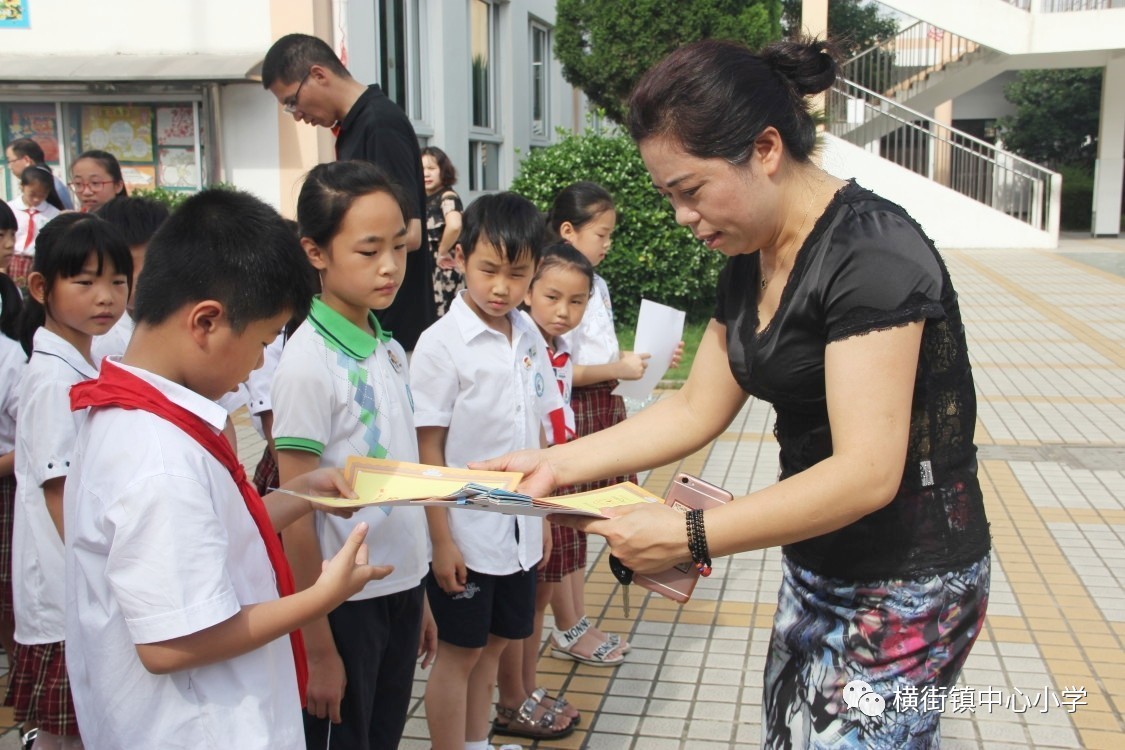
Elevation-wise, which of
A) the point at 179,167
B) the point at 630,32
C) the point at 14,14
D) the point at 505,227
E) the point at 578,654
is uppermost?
the point at 630,32

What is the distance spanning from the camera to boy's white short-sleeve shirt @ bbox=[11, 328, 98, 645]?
248 cm

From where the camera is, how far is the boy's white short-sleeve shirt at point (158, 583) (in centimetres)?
150

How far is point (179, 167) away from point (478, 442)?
899 cm

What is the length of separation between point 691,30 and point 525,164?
5.07 meters

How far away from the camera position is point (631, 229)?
9.71m

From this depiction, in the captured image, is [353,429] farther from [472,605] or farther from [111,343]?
[111,343]

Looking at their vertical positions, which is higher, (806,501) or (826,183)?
(826,183)

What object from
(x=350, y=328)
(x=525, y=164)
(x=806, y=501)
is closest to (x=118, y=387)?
(x=350, y=328)

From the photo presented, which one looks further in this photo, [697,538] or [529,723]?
[529,723]

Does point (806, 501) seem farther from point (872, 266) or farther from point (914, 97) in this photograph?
point (914, 97)

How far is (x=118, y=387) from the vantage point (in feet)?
5.23

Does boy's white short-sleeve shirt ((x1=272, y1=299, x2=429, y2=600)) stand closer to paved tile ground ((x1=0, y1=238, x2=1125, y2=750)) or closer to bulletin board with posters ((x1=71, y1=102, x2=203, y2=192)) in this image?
paved tile ground ((x1=0, y1=238, x2=1125, y2=750))

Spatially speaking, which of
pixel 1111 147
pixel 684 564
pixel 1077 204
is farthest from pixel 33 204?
pixel 1077 204

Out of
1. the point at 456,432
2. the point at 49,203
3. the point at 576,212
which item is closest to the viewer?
the point at 456,432
